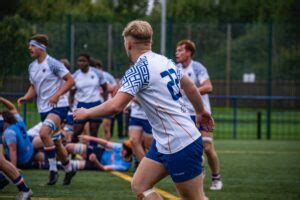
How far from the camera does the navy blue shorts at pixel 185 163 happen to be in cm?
659

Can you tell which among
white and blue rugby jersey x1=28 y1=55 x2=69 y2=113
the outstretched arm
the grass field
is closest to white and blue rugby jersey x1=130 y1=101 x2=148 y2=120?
the grass field

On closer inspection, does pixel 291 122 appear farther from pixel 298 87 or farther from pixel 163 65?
pixel 163 65

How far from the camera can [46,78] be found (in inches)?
467

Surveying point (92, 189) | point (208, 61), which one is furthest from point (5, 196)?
point (208, 61)

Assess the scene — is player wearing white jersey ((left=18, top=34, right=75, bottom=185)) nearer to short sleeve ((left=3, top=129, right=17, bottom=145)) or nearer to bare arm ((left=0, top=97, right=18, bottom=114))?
bare arm ((left=0, top=97, right=18, bottom=114))

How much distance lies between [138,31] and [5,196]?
4236mm

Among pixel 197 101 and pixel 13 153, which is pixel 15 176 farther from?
pixel 13 153

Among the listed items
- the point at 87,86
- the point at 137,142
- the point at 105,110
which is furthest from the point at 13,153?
the point at 105,110

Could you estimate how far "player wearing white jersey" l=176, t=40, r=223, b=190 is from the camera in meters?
11.3

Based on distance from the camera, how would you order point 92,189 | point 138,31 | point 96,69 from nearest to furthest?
point 138,31 → point 92,189 → point 96,69

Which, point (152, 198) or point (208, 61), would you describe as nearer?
point (152, 198)

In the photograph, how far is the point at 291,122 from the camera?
84.6 feet

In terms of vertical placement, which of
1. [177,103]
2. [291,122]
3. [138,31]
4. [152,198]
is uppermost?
[138,31]

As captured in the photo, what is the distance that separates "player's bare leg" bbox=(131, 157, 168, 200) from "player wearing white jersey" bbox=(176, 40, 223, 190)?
439 centimetres
